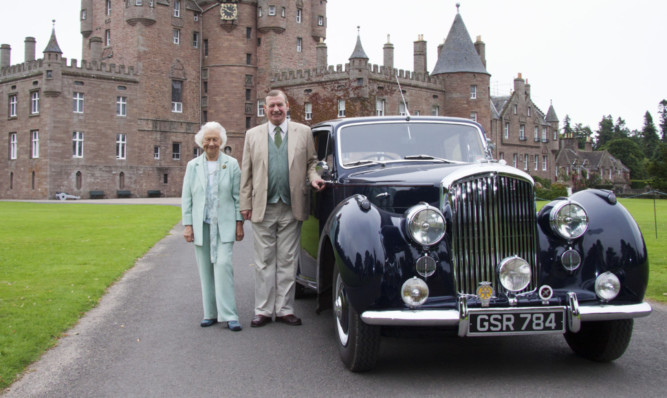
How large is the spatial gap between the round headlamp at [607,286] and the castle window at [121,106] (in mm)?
56879

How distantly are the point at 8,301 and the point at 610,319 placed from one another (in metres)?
6.78

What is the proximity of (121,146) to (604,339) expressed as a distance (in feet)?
185

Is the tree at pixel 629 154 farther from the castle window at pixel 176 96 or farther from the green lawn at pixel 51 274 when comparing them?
the green lawn at pixel 51 274

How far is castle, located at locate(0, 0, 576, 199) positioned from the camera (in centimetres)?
5466

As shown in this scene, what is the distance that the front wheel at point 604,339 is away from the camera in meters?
5.04

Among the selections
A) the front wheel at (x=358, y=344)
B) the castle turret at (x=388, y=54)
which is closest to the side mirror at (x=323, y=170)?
the front wheel at (x=358, y=344)

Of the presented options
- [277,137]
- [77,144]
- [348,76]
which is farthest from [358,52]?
[277,137]

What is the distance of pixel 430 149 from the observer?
21.3ft

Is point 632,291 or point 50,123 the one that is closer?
point 632,291

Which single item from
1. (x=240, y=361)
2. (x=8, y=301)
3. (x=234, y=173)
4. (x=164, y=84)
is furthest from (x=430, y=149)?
(x=164, y=84)

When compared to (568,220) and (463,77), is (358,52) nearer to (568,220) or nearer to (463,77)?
(463,77)

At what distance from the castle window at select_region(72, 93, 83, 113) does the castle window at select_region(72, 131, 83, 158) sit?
76.7 inches

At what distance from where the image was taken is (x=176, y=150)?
60469mm

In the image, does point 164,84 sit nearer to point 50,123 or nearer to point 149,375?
point 50,123
